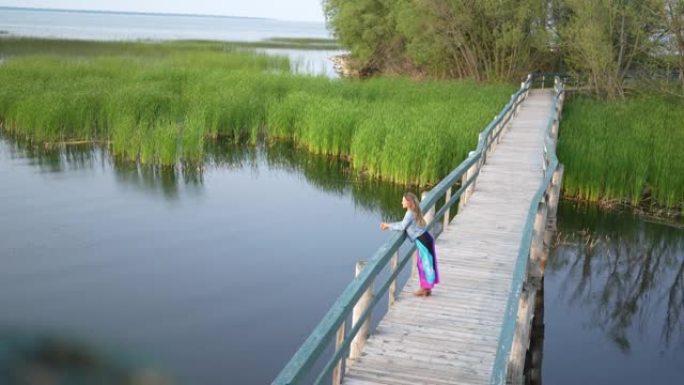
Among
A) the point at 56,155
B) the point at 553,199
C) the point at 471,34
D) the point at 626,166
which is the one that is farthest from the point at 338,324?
the point at 471,34

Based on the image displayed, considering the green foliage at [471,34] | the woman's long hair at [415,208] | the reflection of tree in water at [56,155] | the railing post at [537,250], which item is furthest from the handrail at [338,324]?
the green foliage at [471,34]

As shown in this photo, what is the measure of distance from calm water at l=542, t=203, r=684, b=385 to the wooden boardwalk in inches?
79.3

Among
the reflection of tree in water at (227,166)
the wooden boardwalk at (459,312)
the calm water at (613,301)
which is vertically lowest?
the calm water at (613,301)

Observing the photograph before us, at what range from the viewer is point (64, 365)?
31.7 feet

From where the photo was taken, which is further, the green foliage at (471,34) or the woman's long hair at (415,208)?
the green foliage at (471,34)

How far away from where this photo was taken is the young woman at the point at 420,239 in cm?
780

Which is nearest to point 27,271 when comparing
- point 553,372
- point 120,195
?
point 120,195

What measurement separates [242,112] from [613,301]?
15772mm

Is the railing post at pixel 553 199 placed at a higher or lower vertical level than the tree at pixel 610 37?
lower

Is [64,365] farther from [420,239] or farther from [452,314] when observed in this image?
[452,314]

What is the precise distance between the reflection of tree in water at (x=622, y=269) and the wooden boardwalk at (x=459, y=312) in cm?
228

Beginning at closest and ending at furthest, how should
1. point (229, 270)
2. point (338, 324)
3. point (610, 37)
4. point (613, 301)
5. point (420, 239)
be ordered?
point (338, 324), point (420, 239), point (613, 301), point (229, 270), point (610, 37)

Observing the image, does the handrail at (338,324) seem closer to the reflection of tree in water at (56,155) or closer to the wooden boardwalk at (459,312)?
the wooden boardwalk at (459,312)

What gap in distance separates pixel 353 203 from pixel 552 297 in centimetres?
677
